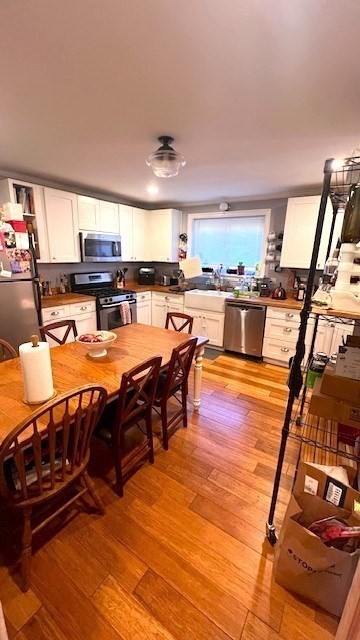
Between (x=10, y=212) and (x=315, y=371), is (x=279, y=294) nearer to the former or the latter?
(x=315, y=371)

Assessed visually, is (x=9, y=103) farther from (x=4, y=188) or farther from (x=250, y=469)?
(x=250, y=469)

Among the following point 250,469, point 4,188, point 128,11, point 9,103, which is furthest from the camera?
point 4,188

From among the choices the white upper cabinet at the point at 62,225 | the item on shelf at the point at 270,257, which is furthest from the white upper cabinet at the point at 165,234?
the item on shelf at the point at 270,257

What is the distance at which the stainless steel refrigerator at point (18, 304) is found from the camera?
247 cm

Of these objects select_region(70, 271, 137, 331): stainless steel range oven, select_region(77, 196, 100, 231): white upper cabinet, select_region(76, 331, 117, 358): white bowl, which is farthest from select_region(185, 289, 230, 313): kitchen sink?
select_region(76, 331, 117, 358): white bowl

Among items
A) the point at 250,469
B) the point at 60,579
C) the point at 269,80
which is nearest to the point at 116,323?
the point at 250,469

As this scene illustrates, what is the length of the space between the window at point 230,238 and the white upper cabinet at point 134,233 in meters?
0.85

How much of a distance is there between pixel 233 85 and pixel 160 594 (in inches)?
97.8

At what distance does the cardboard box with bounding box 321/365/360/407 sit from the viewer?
1.13 m

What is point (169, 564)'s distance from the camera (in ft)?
4.24

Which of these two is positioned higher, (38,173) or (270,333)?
(38,173)

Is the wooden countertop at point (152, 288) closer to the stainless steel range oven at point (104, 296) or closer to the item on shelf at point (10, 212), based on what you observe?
the stainless steel range oven at point (104, 296)

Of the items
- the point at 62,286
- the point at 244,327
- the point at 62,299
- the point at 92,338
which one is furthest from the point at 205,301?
the point at 92,338

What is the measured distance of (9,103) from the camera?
156cm
